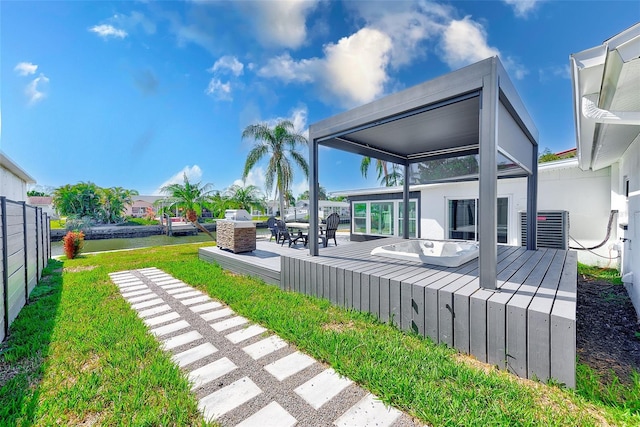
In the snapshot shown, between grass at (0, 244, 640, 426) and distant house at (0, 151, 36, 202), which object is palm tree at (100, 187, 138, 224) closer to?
distant house at (0, 151, 36, 202)

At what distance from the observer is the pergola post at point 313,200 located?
176 inches

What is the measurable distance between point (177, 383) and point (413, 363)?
6.50ft

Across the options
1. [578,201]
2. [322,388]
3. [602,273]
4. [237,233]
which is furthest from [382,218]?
[322,388]

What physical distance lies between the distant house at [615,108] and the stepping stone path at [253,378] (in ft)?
10.1

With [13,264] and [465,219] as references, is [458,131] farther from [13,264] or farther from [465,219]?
[13,264]

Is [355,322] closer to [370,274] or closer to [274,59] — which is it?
[370,274]

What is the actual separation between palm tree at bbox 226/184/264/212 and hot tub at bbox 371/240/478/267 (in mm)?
19843

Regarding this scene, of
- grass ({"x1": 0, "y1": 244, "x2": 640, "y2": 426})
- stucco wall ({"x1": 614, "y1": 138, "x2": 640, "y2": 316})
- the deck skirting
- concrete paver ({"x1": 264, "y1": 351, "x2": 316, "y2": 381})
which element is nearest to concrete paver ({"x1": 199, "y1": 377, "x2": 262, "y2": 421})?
grass ({"x1": 0, "y1": 244, "x2": 640, "y2": 426})

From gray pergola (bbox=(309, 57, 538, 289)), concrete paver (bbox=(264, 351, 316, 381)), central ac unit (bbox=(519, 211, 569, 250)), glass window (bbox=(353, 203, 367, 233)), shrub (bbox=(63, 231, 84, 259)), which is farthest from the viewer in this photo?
glass window (bbox=(353, 203, 367, 233))

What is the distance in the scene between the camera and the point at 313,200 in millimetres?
4535

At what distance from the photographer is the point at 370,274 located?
3297 mm

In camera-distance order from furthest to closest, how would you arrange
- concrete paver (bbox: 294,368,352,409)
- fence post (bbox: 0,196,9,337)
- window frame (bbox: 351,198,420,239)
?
window frame (bbox: 351,198,420,239)
fence post (bbox: 0,196,9,337)
concrete paver (bbox: 294,368,352,409)

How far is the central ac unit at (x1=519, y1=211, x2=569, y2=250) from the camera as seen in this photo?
232 inches

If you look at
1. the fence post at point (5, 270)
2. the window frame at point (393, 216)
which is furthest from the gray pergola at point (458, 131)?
the fence post at point (5, 270)
